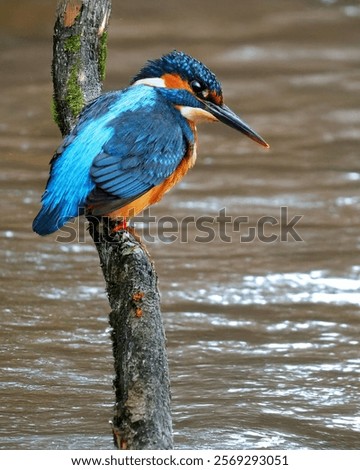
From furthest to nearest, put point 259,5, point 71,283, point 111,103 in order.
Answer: point 259,5 → point 71,283 → point 111,103

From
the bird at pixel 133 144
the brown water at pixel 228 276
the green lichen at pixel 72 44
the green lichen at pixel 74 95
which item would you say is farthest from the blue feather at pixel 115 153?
the brown water at pixel 228 276

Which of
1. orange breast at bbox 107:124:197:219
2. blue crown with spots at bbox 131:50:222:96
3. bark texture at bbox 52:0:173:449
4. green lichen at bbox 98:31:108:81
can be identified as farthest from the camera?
green lichen at bbox 98:31:108:81

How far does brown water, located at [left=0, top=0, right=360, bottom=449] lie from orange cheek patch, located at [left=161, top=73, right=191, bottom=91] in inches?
55.0

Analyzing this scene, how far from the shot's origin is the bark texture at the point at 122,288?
2.35m

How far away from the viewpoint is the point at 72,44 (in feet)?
11.2

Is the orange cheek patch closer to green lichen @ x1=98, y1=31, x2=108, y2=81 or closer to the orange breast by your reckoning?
the orange breast

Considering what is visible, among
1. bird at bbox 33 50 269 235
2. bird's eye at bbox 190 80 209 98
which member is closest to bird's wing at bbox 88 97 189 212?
bird at bbox 33 50 269 235

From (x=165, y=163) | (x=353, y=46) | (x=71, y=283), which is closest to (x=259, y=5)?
(x=353, y=46)

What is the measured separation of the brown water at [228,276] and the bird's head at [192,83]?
4.24 ft

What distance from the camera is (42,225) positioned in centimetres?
A: 293

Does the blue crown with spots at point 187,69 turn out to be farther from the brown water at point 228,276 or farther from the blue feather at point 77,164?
the brown water at point 228,276

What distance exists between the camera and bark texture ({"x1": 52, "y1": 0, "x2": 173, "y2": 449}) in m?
2.35
